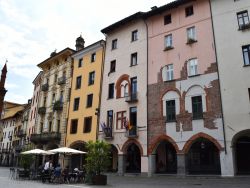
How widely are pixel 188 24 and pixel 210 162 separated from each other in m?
14.1

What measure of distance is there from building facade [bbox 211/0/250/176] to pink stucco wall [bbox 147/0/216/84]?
35.6 inches

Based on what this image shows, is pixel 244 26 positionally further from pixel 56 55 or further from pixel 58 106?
pixel 56 55

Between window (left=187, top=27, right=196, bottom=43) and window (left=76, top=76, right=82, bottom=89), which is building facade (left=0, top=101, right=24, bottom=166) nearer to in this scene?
window (left=76, top=76, right=82, bottom=89)

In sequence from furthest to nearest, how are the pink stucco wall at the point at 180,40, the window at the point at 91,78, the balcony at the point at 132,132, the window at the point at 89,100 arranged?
the window at the point at 91,78, the window at the point at 89,100, the balcony at the point at 132,132, the pink stucco wall at the point at 180,40

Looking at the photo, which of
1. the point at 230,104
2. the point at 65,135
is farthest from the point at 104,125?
the point at 230,104

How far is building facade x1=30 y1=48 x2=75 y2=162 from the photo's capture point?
3831 centimetres

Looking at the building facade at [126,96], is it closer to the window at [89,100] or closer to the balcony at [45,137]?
the window at [89,100]

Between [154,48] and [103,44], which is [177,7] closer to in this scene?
[154,48]

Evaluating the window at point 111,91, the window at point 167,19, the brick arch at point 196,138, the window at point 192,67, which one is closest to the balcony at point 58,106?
the window at point 111,91

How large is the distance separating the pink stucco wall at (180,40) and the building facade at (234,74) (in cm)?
90

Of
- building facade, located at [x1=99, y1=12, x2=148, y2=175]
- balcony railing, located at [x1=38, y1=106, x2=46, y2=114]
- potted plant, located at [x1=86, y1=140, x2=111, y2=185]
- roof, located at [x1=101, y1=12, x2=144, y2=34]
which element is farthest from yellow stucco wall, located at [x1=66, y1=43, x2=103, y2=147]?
potted plant, located at [x1=86, y1=140, x2=111, y2=185]

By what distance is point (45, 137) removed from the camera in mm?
39469

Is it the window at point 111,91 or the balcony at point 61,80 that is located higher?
the balcony at point 61,80

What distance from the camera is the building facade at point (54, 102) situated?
126 ft
